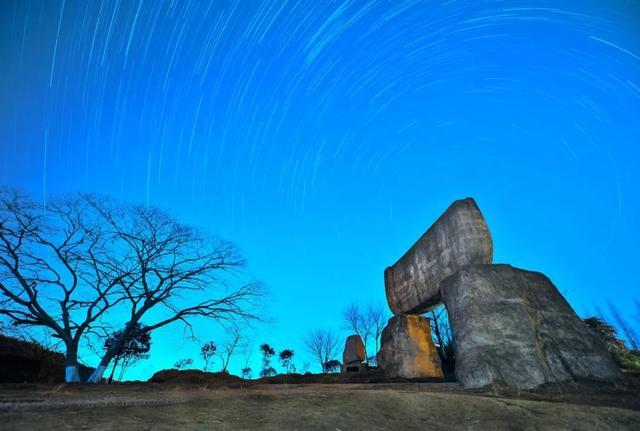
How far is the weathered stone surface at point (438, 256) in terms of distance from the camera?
6699mm

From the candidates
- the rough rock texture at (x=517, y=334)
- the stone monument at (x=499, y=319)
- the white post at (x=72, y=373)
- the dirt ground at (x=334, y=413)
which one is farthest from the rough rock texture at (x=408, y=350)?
the white post at (x=72, y=373)

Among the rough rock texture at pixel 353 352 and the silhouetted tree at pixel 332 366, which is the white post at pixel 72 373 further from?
the silhouetted tree at pixel 332 366

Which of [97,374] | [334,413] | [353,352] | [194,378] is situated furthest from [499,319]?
[353,352]

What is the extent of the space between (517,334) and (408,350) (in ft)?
13.0

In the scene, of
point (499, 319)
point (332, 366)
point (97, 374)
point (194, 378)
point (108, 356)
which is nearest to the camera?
point (499, 319)

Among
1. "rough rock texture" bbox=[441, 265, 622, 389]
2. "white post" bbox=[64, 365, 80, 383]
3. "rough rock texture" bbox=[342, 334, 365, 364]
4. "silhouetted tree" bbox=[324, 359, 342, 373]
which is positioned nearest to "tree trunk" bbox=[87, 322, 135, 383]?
"white post" bbox=[64, 365, 80, 383]

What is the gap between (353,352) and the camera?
21531 mm

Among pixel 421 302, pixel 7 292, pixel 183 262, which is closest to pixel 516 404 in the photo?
pixel 421 302

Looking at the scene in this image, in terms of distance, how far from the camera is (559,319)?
537 centimetres

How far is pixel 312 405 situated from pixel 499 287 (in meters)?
4.34

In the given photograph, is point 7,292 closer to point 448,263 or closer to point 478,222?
point 448,263

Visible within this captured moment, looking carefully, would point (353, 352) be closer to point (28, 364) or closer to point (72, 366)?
point (72, 366)

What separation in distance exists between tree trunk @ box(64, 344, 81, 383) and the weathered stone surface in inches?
473

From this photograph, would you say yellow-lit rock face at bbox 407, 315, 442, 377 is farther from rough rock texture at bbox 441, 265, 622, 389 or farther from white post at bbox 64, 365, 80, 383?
white post at bbox 64, 365, 80, 383
